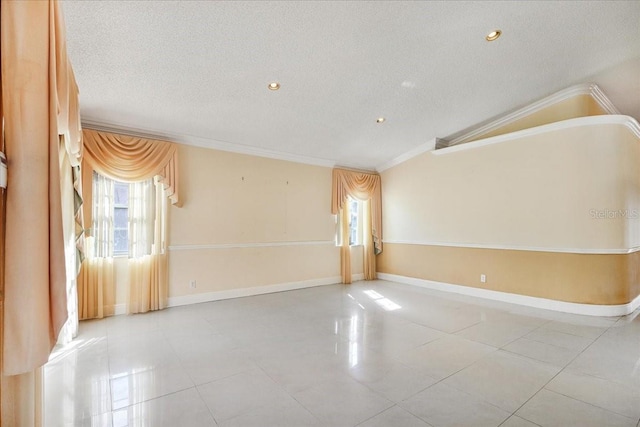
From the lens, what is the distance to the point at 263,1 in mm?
2424

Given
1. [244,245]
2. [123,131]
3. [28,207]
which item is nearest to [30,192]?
[28,207]

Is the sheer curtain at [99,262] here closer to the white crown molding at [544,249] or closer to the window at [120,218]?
the window at [120,218]

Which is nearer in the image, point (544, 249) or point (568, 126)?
point (568, 126)

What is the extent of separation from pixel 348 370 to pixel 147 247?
3.40 meters

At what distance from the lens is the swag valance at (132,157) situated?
3768mm

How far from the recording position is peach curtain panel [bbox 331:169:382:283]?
245 inches

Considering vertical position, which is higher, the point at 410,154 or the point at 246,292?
the point at 410,154

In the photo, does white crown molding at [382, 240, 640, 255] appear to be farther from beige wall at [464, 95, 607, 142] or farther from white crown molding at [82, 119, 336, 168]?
white crown molding at [82, 119, 336, 168]

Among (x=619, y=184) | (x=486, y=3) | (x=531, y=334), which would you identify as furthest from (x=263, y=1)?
(x=619, y=184)

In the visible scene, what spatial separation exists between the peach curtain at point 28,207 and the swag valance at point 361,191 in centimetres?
528

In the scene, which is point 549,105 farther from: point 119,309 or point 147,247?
point 119,309

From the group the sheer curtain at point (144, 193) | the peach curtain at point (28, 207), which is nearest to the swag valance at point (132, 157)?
the sheer curtain at point (144, 193)

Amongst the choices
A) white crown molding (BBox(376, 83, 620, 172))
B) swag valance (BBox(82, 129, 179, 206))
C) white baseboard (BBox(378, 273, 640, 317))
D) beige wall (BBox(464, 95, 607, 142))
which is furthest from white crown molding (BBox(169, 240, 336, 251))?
beige wall (BBox(464, 95, 607, 142))

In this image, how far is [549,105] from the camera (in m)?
4.55
